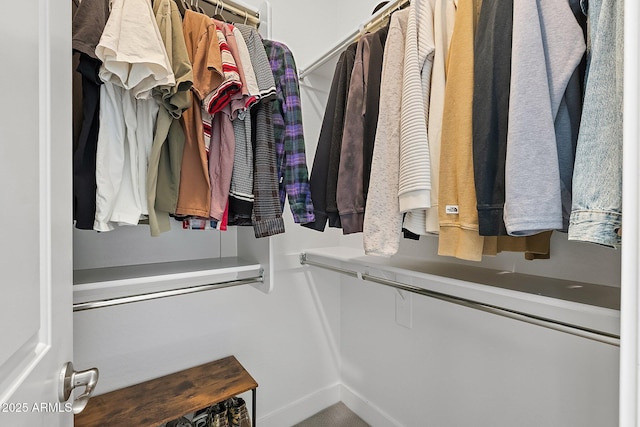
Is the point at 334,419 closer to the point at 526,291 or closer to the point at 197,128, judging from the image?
the point at 526,291

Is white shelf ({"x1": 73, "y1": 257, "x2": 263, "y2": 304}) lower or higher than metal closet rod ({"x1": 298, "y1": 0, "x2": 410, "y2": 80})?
lower

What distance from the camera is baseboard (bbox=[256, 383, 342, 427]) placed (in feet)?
4.80

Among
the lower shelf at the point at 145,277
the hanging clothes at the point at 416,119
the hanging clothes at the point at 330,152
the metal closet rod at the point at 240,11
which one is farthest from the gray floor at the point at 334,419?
the metal closet rod at the point at 240,11

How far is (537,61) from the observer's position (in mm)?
547

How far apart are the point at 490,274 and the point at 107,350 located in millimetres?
1425

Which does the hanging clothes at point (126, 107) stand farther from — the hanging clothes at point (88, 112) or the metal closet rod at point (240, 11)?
the metal closet rod at point (240, 11)

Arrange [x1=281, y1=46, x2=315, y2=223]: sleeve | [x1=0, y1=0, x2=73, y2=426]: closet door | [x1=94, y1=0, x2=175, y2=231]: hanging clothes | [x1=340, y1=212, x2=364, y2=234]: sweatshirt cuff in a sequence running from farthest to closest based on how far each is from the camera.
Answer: [x1=281, y1=46, x2=315, y2=223]: sleeve → [x1=340, y1=212, x2=364, y2=234]: sweatshirt cuff → [x1=94, y1=0, x2=175, y2=231]: hanging clothes → [x1=0, y1=0, x2=73, y2=426]: closet door

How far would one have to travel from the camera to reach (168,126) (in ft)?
2.69

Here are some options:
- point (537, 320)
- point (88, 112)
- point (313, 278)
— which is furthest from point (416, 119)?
point (313, 278)

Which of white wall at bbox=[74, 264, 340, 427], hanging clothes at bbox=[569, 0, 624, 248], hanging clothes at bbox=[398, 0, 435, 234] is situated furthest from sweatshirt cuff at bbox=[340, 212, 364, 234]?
white wall at bbox=[74, 264, 340, 427]

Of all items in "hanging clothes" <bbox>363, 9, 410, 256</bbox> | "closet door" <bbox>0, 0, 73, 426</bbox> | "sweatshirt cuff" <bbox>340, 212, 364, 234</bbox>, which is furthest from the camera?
"sweatshirt cuff" <bbox>340, 212, 364, 234</bbox>

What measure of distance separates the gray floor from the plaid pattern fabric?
124 centimetres

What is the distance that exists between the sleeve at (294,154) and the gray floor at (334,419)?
1247 millimetres

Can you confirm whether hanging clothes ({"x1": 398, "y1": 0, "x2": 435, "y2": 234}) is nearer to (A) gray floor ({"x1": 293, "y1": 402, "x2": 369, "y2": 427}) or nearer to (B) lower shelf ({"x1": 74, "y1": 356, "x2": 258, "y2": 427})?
(B) lower shelf ({"x1": 74, "y1": 356, "x2": 258, "y2": 427})
